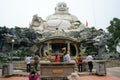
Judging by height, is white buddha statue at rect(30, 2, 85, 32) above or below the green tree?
above

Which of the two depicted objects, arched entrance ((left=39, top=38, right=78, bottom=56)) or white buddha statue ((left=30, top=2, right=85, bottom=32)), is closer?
arched entrance ((left=39, top=38, right=78, bottom=56))

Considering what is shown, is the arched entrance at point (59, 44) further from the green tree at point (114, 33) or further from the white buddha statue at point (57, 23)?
the green tree at point (114, 33)

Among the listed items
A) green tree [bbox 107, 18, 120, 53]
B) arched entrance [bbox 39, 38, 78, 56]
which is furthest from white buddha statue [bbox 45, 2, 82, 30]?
green tree [bbox 107, 18, 120, 53]

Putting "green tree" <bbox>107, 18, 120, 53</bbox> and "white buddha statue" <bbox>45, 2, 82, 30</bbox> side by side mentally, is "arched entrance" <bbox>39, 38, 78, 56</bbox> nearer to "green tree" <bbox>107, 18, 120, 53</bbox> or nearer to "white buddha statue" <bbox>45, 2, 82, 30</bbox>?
"green tree" <bbox>107, 18, 120, 53</bbox>

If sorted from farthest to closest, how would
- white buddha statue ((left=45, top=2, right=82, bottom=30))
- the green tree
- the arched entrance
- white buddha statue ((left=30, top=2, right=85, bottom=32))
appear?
1. white buddha statue ((left=45, top=2, right=82, bottom=30))
2. white buddha statue ((left=30, top=2, right=85, bottom=32))
3. the green tree
4. the arched entrance

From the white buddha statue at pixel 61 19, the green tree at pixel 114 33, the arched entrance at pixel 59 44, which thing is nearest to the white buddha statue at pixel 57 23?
the white buddha statue at pixel 61 19

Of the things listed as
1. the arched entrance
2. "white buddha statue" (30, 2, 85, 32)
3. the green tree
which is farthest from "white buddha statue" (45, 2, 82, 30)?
the green tree

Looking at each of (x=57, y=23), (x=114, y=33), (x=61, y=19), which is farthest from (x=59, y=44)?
(x=61, y=19)

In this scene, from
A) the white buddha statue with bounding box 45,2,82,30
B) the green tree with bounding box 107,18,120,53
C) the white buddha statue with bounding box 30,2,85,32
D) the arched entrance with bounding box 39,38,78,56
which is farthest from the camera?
the white buddha statue with bounding box 45,2,82,30

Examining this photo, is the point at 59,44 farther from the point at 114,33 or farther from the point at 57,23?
the point at 114,33

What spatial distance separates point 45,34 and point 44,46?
4.05 m

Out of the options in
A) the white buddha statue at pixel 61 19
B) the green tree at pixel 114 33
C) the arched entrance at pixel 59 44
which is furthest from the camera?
the white buddha statue at pixel 61 19

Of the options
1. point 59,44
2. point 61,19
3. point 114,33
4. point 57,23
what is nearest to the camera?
point 59,44

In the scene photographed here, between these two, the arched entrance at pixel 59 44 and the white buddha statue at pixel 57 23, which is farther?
the white buddha statue at pixel 57 23
